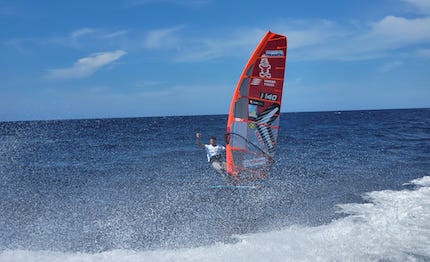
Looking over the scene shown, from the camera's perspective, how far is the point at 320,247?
5.66m

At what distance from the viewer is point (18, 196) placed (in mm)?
10328

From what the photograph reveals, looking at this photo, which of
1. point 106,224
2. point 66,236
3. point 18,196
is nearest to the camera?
point 66,236

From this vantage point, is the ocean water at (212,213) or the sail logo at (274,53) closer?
the ocean water at (212,213)

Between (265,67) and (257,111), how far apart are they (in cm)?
116

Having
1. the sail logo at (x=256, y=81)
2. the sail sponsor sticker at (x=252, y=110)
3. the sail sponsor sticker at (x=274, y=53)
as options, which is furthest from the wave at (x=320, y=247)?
the sail sponsor sticker at (x=274, y=53)

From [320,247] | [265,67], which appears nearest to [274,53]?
[265,67]

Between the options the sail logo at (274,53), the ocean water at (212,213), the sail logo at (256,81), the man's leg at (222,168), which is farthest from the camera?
the man's leg at (222,168)

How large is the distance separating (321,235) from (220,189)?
14.2 ft

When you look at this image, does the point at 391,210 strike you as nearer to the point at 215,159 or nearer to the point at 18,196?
A: the point at 215,159

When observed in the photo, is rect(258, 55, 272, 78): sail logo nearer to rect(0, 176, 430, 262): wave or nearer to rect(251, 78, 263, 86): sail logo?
rect(251, 78, 263, 86): sail logo

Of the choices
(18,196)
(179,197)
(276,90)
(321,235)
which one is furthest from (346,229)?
(18,196)

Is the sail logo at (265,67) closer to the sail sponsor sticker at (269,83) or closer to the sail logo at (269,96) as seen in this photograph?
the sail sponsor sticker at (269,83)

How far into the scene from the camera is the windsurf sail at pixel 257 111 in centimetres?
930

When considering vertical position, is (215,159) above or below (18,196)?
above
